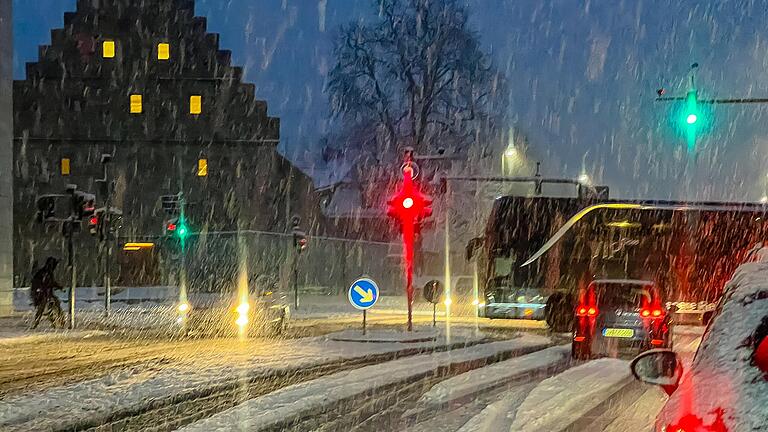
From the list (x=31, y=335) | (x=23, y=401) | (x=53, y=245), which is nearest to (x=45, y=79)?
(x=53, y=245)

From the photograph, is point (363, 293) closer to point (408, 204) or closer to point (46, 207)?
point (408, 204)

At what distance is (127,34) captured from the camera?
2105 inches

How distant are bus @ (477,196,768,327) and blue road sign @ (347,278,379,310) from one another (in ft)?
29.9

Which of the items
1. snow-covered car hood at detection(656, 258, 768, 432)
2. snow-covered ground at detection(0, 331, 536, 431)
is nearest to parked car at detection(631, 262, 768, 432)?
snow-covered car hood at detection(656, 258, 768, 432)

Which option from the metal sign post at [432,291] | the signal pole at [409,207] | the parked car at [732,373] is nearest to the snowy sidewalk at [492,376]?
the signal pole at [409,207]

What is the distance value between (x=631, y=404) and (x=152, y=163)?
150 feet

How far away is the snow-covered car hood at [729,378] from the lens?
381 cm

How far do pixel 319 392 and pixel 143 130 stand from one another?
145 feet

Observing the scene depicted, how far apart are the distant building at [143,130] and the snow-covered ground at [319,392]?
37.0 meters

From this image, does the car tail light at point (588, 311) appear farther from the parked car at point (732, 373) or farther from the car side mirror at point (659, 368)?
the parked car at point (732, 373)

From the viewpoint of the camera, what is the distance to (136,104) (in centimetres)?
5456

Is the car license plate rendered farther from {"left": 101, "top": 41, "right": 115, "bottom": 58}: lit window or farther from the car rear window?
{"left": 101, "top": 41, "right": 115, "bottom": 58}: lit window

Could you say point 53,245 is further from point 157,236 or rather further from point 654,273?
point 654,273

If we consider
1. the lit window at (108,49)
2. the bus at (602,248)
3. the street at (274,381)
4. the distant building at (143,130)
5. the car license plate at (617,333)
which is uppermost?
the lit window at (108,49)
